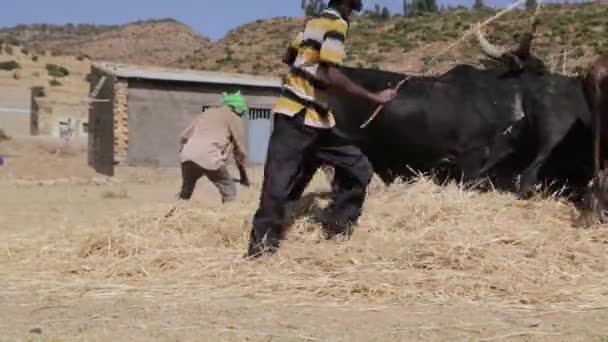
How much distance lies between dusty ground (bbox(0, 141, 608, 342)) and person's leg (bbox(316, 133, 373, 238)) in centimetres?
13

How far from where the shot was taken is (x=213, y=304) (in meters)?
5.55

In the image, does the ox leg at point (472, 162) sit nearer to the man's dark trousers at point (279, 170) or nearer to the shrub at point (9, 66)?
the man's dark trousers at point (279, 170)

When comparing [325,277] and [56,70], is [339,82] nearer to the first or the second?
[325,277]

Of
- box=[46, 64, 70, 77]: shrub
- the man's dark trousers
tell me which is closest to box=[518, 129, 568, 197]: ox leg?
the man's dark trousers

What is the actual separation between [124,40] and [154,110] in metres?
69.3

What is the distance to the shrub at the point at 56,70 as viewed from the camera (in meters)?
52.8

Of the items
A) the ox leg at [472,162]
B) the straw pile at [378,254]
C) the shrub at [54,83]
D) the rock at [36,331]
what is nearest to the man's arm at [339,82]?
the straw pile at [378,254]

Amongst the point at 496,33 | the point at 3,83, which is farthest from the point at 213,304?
the point at 3,83

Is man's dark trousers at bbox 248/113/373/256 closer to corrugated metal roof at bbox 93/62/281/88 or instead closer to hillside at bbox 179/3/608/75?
corrugated metal roof at bbox 93/62/281/88

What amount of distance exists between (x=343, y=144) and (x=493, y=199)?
1.32m

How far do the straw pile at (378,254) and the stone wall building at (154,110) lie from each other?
631 inches

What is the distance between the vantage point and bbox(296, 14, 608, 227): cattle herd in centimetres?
Result: 816

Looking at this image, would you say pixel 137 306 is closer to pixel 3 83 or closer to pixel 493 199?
pixel 493 199

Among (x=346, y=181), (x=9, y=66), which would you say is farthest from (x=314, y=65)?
(x=9, y=66)
